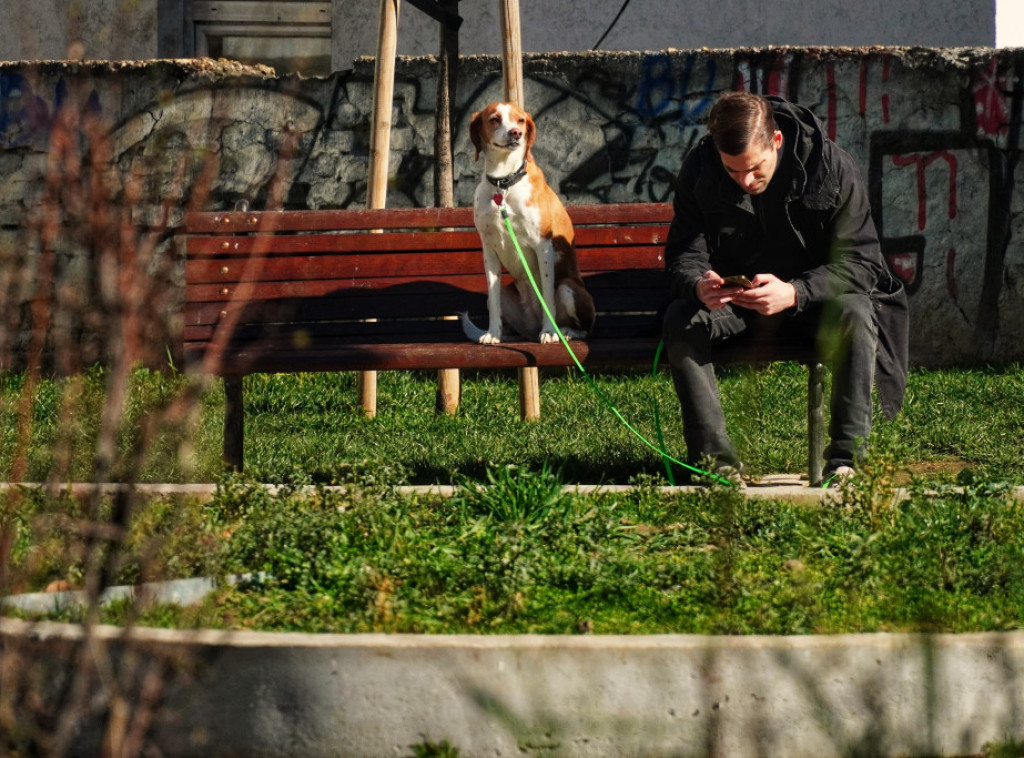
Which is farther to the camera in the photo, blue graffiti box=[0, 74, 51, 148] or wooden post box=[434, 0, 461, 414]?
blue graffiti box=[0, 74, 51, 148]

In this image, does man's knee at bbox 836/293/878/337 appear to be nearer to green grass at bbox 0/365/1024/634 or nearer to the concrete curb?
green grass at bbox 0/365/1024/634

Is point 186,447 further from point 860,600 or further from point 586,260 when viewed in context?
point 586,260

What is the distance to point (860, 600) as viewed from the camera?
3.06 metres

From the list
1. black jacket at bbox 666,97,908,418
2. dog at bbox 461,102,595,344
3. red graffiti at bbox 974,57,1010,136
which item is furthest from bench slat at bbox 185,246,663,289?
red graffiti at bbox 974,57,1010,136

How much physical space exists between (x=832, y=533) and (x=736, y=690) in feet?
3.80

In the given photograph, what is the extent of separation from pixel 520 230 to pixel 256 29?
6.15 metres

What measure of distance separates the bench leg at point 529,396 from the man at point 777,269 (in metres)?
1.61

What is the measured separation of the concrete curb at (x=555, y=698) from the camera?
2551 millimetres

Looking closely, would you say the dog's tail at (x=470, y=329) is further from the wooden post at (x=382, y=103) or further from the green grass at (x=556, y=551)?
the wooden post at (x=382, y=103)

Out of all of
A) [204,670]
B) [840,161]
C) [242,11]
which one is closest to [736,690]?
[204,670]

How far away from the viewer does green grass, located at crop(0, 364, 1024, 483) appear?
497cm

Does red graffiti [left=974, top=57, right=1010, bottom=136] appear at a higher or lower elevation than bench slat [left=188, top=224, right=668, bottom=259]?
higher

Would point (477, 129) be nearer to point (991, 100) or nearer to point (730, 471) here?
point (730, 471)

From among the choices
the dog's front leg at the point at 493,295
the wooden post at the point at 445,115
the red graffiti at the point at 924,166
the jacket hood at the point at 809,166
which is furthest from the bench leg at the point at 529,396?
the red graffiti at the point at 924,166
